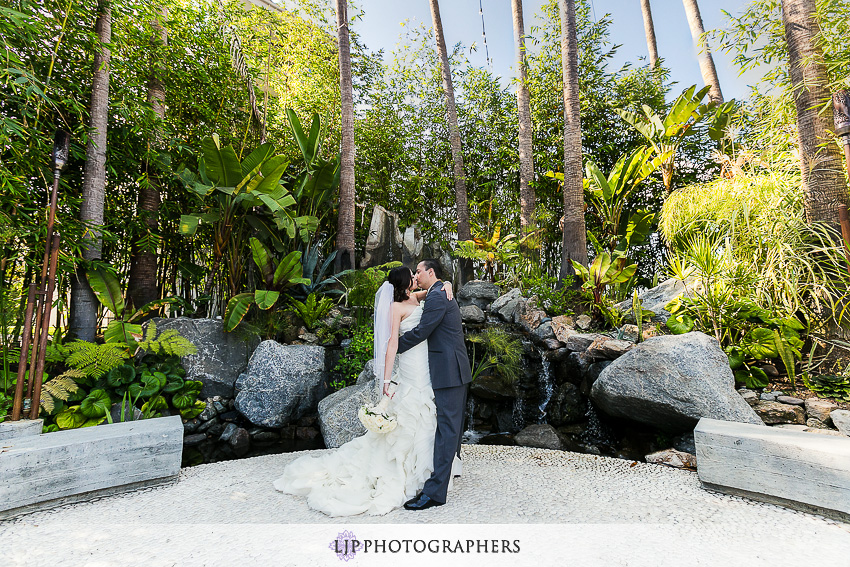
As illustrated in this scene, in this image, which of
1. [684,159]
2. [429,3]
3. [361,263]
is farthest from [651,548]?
[429,3]

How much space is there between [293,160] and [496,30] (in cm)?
653

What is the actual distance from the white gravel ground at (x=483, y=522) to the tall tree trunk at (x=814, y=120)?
3.33m

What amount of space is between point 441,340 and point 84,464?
2563 millimetres

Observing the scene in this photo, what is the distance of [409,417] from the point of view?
2814 mm

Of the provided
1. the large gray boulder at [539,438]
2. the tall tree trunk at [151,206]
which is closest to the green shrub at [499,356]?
the large gray boulder at [539,438]

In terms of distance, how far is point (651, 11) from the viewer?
10320 mm

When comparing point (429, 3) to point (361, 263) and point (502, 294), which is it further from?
point (502, 294)

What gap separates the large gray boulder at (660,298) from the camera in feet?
18.5

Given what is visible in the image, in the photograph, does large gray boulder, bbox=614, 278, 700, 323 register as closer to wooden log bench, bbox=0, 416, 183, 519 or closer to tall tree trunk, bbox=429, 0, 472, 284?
tall tree trunk, bbox=429, 0, 472, 284

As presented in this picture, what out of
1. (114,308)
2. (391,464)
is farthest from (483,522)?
(114,308)

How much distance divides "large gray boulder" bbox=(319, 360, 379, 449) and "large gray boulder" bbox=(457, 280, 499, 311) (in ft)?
11.6

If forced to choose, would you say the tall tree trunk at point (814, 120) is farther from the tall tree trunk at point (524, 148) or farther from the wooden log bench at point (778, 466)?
the tall tree trunk at point (524, 148)

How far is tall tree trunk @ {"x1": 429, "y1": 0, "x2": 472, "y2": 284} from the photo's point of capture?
886 centimetres

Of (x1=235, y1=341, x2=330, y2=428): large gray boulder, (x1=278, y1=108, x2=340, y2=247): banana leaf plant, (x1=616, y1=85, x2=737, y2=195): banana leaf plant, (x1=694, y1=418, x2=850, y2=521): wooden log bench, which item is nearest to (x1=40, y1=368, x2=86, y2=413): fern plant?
(x1=235, y1=341, x2=330, y2=428): large gray boulder
